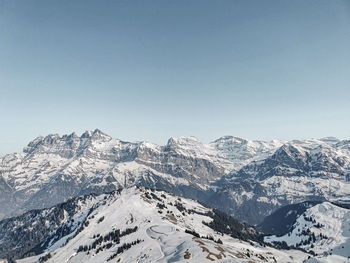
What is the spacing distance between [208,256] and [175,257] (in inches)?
881

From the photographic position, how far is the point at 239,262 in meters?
156

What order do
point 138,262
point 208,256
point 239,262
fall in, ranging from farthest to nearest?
1. point 138,262
2. point 208,256
3. point 239,262

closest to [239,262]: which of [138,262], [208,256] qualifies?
[208,256]

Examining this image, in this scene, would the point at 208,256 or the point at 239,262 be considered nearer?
the point at 239,262

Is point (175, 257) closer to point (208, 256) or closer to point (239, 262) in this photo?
point (208, 256)

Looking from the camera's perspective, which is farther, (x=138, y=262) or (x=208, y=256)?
(x=138, y=262)

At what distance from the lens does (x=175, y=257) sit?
18075 centimetres

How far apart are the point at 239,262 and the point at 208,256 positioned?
20552 millimetres

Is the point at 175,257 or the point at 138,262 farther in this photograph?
the point at 138,262

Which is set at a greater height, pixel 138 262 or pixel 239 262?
pixel 239 262

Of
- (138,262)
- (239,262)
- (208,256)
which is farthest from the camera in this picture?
(138,262)

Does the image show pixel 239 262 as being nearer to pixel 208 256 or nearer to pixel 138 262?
pixel 208 256

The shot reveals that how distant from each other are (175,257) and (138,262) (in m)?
32.3

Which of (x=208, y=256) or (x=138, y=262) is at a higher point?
(x=208, y=256)
